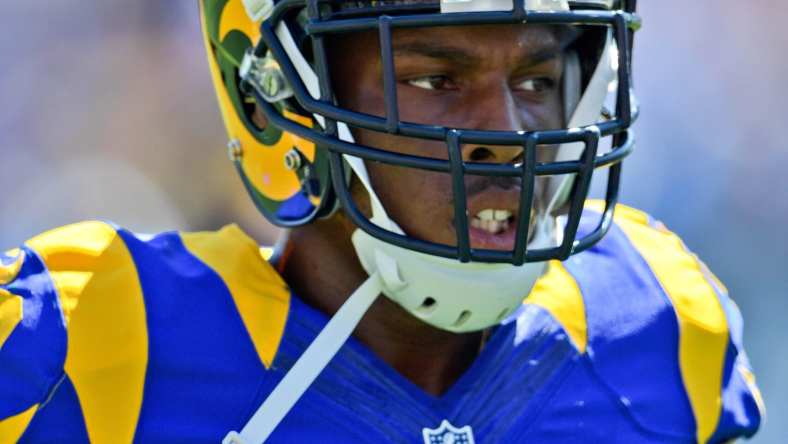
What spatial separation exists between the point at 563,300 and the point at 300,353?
50 centimetres

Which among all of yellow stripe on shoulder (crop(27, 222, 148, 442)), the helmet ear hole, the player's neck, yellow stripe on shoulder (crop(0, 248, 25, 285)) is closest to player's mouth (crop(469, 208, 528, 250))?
the helmet ear hole

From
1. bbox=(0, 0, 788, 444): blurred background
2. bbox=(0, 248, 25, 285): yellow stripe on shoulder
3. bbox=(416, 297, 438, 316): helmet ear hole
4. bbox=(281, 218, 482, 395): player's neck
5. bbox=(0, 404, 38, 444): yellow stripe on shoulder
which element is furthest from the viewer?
bbox=(0, 0, 788, 444): blurred background

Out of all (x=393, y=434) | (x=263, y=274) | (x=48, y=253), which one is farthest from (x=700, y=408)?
(x=48, y=253)

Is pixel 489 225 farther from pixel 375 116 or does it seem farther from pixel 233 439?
pixel 233 439

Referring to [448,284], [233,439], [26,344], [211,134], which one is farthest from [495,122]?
[211,134]

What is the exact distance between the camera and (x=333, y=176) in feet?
5.53

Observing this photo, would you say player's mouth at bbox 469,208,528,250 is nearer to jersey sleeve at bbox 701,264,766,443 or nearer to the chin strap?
the chin strap

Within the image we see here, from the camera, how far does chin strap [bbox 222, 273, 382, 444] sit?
5.39ft

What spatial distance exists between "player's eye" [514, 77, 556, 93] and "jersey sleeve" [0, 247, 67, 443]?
2.34 feet

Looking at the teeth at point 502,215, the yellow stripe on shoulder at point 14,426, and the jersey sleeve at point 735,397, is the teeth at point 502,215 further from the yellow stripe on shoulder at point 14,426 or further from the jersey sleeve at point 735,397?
the yellow stripe on shoulder at point 14,426

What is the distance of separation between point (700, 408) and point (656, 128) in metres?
2.27

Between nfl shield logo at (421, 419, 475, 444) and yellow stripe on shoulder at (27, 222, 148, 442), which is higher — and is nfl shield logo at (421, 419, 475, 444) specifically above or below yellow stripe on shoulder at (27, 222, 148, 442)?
below

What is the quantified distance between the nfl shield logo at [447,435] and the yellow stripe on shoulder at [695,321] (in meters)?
0.41

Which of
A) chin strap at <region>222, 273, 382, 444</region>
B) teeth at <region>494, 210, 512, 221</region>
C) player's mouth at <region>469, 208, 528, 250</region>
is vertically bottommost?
chin strap at <region>222, 273, 382, 444</region>
